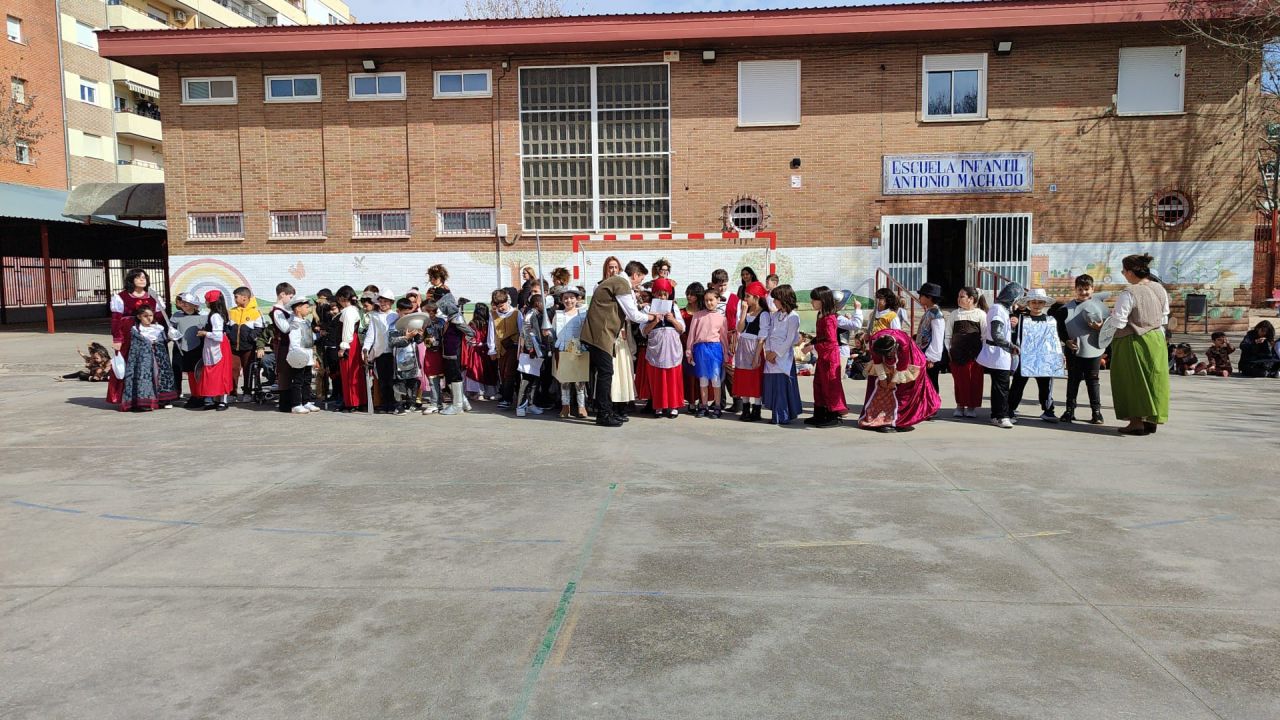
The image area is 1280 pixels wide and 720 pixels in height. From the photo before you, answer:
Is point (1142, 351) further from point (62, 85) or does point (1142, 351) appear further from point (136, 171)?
point (136, 171)

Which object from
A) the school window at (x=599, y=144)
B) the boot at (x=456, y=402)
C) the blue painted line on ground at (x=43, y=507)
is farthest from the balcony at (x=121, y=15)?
the blue painted line on ground at (x=43, y=507)

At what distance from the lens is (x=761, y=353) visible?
10180mm

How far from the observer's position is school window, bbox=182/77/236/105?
20.8 m

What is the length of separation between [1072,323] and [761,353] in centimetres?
337

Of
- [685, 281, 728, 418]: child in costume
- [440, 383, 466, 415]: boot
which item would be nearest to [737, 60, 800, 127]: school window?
[685, 281, 728, 418]: child in costume

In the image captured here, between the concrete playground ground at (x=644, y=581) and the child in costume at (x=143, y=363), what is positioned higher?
the child in costume at (x=143, y=363)

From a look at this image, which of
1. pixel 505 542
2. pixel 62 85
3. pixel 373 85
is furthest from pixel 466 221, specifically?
pixel 62 85

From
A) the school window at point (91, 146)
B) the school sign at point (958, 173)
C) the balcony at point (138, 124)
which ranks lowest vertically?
the school sign at point (958, 173)

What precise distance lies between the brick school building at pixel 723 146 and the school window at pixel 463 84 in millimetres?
50

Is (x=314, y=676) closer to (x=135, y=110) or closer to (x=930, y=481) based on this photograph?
(x=930, y=481)

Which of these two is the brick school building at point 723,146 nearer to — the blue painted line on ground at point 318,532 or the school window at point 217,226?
the school window at point 217,226

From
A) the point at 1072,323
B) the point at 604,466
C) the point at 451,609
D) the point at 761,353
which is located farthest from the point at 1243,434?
the point at 451,609

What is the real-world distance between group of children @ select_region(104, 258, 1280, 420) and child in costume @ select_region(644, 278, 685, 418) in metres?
0.02

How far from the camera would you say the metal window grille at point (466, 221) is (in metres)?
20.4
